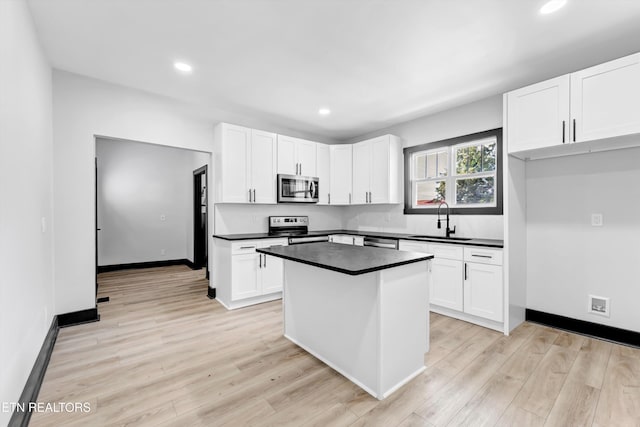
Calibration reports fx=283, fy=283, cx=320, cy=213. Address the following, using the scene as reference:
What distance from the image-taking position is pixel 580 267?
295cm

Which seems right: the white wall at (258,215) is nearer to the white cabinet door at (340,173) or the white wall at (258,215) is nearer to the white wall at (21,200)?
the white cabinet door at (340,173)

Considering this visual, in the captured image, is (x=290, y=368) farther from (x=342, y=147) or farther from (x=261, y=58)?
(x=342, y=147)

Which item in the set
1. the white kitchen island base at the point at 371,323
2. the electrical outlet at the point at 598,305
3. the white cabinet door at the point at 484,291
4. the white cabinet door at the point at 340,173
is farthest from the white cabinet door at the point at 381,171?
→ the electrical outlet at the point at 598,305

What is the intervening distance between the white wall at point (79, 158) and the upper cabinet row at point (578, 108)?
4.32m

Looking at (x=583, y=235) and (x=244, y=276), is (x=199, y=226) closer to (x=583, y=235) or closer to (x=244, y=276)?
(x=244, y=276)

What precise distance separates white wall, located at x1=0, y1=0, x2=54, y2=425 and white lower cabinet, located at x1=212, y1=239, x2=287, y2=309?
172 cm

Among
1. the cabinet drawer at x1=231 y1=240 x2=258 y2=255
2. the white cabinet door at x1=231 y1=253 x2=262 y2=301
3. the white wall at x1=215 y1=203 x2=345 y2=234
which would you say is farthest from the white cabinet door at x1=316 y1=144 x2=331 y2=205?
the white cabinet door at x1=231 y1=253 x2=262 y2=301

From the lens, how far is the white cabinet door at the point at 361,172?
4734 mm

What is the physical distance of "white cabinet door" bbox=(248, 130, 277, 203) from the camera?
416 centimetres

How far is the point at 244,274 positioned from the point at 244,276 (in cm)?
3

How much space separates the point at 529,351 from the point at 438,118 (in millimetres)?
3048

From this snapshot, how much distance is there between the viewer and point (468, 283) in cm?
320

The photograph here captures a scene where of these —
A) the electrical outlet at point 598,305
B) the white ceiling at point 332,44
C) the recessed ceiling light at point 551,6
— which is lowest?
the electrical outlet at point 598,305

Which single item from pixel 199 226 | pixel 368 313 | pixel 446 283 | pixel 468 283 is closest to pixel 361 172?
pixel 446 283
